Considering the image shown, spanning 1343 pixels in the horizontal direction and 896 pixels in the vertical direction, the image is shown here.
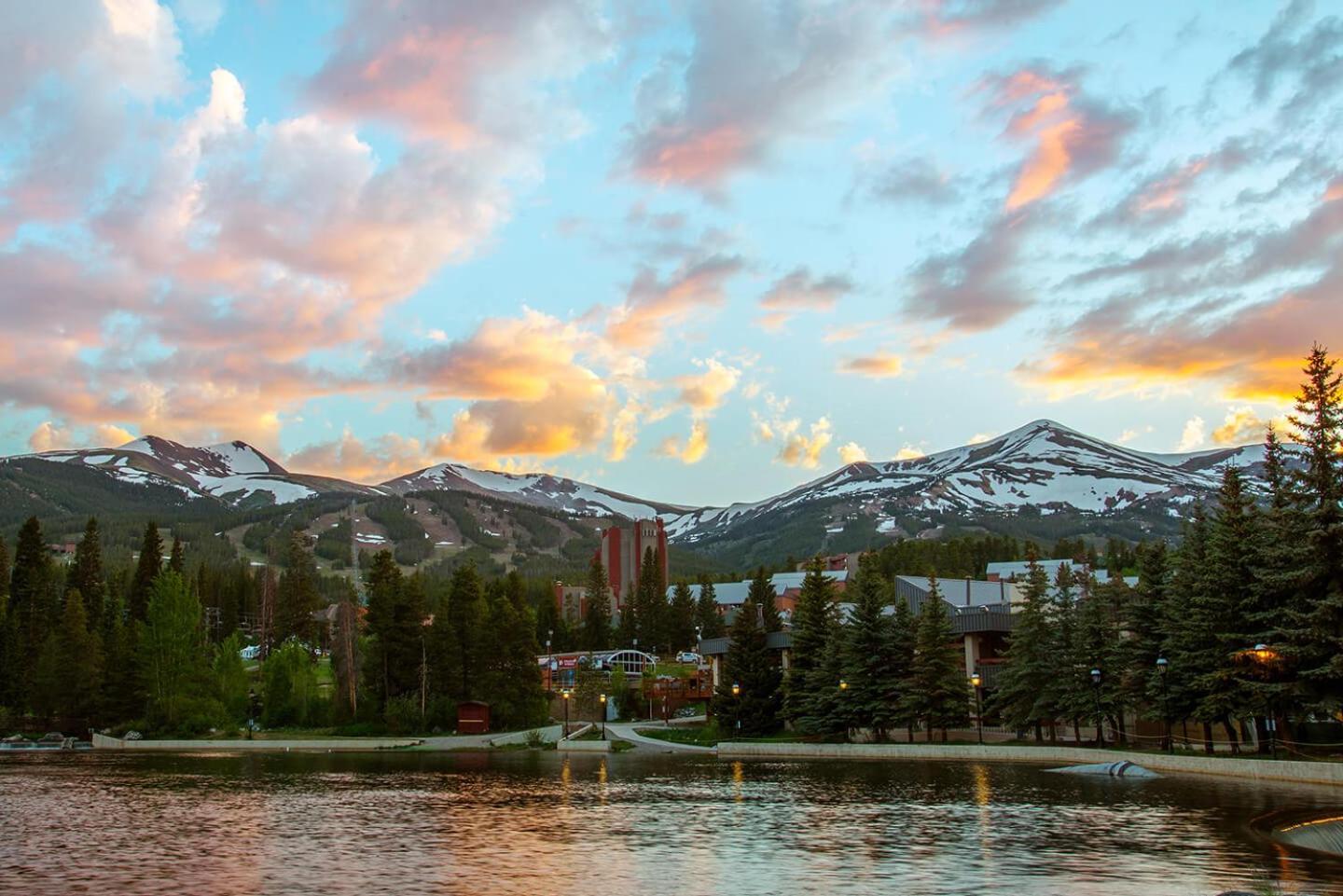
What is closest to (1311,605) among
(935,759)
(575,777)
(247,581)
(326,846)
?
(935,759)

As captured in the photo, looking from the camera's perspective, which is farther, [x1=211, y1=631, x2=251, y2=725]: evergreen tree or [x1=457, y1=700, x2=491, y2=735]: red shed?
[x1=211, y1=631, x2=251, y2=725]: evergreen tree

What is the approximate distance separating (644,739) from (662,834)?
179 ft

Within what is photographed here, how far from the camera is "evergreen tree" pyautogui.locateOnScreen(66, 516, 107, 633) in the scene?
11894 centimetres

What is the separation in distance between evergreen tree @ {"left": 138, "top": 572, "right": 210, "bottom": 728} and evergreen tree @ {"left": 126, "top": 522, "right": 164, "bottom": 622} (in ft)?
67.2

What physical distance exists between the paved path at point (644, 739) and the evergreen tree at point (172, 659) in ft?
118

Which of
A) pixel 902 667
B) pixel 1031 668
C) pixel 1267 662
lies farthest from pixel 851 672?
pixel 1267 662

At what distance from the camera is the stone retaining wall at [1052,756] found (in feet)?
136

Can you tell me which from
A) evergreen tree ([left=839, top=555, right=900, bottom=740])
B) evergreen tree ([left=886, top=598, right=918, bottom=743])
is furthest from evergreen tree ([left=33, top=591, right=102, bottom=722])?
evergreen tree ([left=886, top=598, right=918, bottom=743])

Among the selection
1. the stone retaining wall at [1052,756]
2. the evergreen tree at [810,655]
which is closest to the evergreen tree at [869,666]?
the evergreen tree at [810,655]

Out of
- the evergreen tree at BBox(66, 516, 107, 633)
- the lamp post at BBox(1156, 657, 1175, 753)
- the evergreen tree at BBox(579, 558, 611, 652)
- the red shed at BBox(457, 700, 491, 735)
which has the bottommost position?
the red shed at BBox(457, 700, 491, 735)

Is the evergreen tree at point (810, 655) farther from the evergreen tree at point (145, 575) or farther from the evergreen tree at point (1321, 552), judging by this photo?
the evergreen tree at point (145, 575)

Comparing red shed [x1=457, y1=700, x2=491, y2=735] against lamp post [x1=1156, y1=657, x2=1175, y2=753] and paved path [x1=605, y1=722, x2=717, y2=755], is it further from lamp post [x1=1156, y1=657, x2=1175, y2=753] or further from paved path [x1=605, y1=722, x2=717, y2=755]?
lamp post [x1=1156, y1=657, x2=1175, y2=753]

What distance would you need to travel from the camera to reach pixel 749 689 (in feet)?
267

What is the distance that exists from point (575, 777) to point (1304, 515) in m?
32.6
